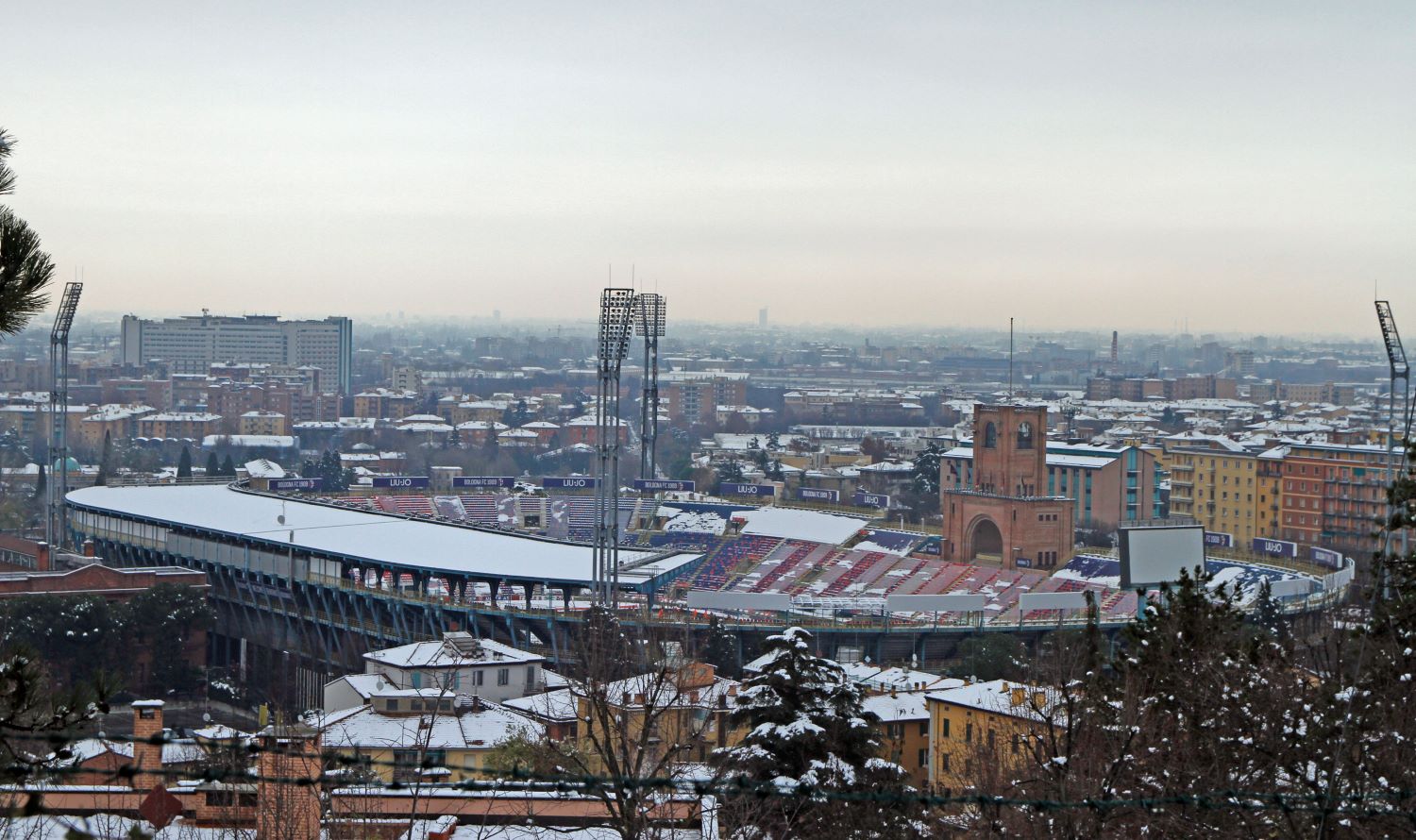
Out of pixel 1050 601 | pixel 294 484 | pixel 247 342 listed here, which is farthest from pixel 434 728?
pixel 247 342

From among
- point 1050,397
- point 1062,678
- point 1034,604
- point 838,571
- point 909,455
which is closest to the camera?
point 1062,678

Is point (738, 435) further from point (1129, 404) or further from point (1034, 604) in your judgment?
point (1034, 604)

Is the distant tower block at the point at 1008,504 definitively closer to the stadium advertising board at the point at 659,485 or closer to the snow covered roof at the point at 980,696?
the stadium advertising board at the point at 659,485

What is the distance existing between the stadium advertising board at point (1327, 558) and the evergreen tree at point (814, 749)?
2845 centimetres

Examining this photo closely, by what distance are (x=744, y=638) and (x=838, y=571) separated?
8.23 metres

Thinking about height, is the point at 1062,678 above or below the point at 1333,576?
above

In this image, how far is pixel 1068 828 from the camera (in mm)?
7121

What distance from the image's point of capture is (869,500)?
167 feet

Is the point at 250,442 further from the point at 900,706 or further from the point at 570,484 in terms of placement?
the point at 900,706

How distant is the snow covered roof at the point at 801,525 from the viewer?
37.1 m

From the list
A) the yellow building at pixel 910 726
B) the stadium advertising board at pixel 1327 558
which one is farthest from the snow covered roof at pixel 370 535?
the stadium advertising board at pixel 1327 558

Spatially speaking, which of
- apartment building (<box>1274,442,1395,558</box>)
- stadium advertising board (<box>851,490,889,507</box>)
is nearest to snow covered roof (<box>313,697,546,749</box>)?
apartment building (<box>1274,442,1395,558</box>)

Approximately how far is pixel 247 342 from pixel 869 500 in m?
73.3

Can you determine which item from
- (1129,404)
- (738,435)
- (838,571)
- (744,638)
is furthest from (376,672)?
(1129,404)
